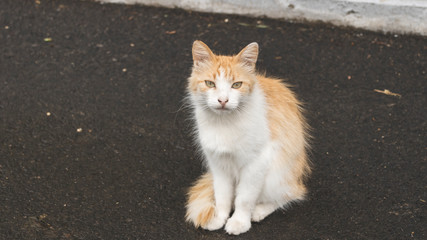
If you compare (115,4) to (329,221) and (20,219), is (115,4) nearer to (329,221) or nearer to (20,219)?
(20,219)

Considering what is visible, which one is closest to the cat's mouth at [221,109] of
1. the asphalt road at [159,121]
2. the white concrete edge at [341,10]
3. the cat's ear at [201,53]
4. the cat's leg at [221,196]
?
the cat's ear at [201,53]

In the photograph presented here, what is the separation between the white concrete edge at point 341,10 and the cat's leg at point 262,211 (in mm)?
2835

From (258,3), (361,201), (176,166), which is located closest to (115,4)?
(258,3)

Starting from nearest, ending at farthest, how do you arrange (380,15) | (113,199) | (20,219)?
(20,219)
(113,199)
(380,15)

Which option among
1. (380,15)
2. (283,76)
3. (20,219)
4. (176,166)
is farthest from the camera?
(380,15)

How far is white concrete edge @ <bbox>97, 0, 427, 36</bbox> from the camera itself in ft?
17.4

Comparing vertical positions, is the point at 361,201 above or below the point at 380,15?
below

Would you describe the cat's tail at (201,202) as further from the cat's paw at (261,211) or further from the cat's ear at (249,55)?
the cat's ear at (249,55)

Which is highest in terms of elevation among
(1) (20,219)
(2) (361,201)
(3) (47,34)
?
(3) (47,34)

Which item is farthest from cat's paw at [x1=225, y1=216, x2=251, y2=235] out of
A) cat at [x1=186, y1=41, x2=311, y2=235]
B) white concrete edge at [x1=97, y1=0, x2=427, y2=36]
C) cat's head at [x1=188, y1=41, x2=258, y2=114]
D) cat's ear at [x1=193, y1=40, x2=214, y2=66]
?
white concrete edge at [x1=97, y1=0, x2=427, y2=36]

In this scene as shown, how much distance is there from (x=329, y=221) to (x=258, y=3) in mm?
3073

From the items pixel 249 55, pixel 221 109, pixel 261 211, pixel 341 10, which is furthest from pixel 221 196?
pixel 341 10

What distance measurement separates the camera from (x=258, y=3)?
18.8ft

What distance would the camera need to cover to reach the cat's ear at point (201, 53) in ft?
9.85
